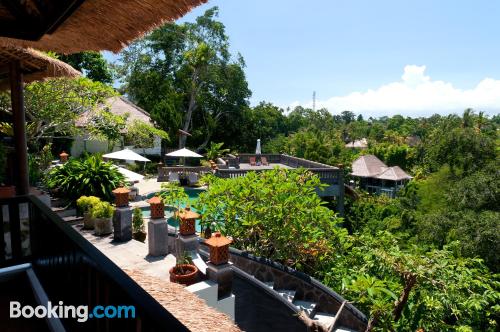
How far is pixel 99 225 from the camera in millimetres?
8594

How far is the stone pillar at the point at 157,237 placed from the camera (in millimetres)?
7441

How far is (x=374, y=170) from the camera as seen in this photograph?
3756 centimetres

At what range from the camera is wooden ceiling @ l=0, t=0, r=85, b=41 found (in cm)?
271

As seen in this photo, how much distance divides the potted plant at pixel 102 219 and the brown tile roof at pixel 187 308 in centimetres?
309

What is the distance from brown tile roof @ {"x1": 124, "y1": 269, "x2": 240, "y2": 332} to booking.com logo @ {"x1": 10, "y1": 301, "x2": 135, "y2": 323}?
5.75 ft

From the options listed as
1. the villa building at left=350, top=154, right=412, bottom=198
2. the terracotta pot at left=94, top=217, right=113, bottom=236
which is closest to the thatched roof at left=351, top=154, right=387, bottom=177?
the villa building at left=350, top=154, right=412, bottom=198

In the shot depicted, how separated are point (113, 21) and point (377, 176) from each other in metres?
36.4

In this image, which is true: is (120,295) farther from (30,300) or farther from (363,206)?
(363,206)

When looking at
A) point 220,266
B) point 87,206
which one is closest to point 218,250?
point 220,266

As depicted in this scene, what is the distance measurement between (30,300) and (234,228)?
233 inches

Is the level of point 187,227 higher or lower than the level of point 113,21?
lower

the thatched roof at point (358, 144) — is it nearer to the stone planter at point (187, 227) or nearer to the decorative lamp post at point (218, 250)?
the stone planter at point (187, 227)

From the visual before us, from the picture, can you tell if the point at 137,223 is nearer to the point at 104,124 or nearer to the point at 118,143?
the point at 104,124

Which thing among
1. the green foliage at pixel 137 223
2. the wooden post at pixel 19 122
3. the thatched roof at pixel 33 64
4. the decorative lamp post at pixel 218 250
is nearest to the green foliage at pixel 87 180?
the green foliage at pixel 137 223
